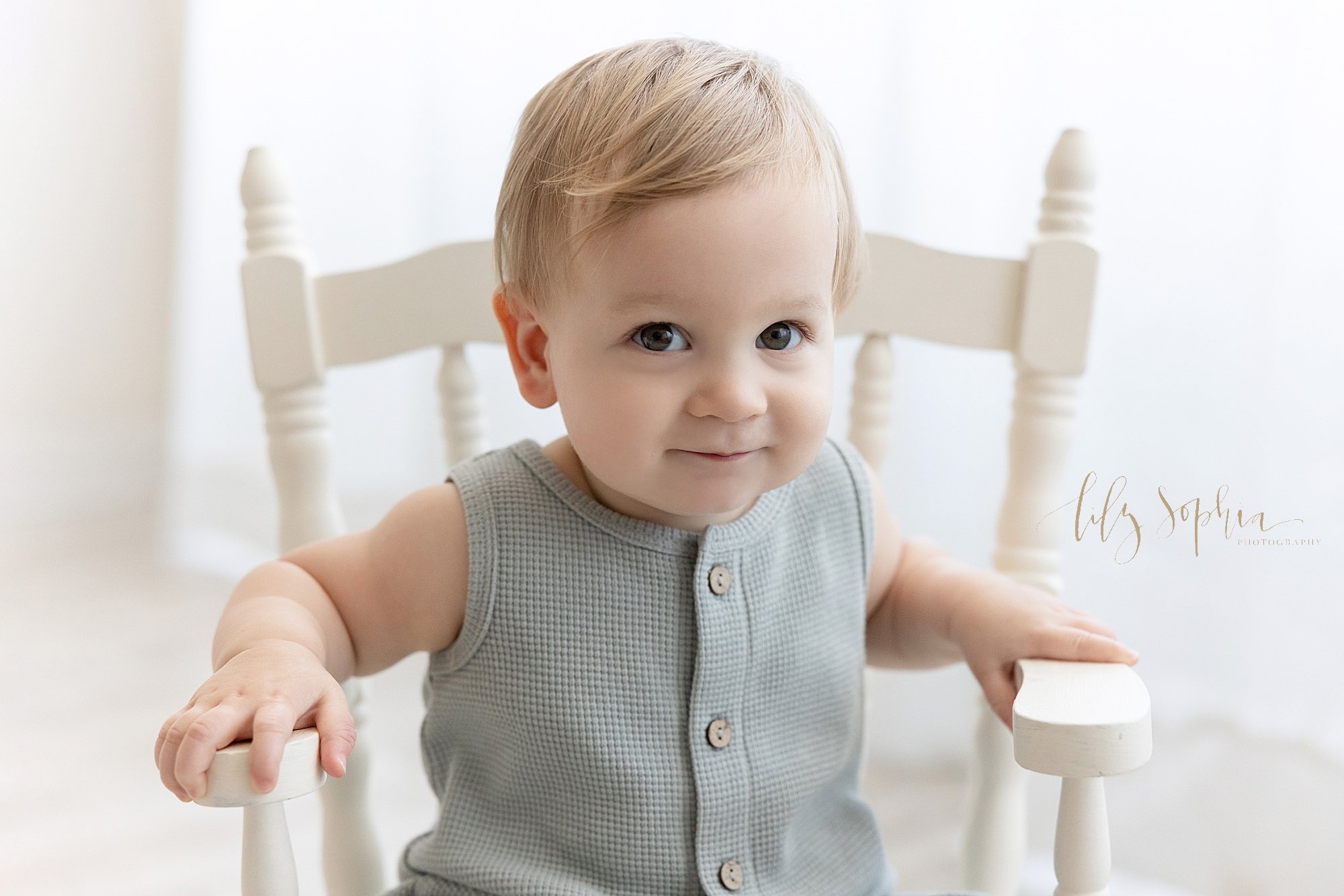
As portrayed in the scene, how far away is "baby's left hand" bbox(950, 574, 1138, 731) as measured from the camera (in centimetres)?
70

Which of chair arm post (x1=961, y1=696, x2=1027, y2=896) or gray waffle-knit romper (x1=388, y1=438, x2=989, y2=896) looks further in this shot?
chair arm post (x1=961, y1=696, x2=1027, y2=896)

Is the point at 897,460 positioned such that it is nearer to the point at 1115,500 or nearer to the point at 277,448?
the point at 1115,500

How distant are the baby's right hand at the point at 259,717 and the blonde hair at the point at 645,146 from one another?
0.23m

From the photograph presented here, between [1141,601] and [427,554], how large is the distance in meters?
0.66

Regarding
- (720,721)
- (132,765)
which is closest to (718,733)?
(720,721)

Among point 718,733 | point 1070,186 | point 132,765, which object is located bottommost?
point 132,765

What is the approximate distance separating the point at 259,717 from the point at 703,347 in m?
0.28

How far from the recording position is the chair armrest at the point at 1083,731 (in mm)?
584

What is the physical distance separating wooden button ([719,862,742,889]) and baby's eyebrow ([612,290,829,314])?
0.32 metres

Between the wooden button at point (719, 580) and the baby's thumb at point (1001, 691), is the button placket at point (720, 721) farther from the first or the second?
the baby's thumb at point (1001, 691)

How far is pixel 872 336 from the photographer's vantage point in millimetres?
884

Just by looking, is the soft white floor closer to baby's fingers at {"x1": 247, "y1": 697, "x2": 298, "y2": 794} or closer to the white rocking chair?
the white rocking chair

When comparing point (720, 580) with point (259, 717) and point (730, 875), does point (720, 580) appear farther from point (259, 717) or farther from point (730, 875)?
point (259, 717)

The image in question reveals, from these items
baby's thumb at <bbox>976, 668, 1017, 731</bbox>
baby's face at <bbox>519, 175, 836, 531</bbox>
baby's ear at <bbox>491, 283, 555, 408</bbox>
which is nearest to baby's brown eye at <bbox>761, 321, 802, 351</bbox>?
baby's face at <bbox>519, 175, 836, 531</bbox>
